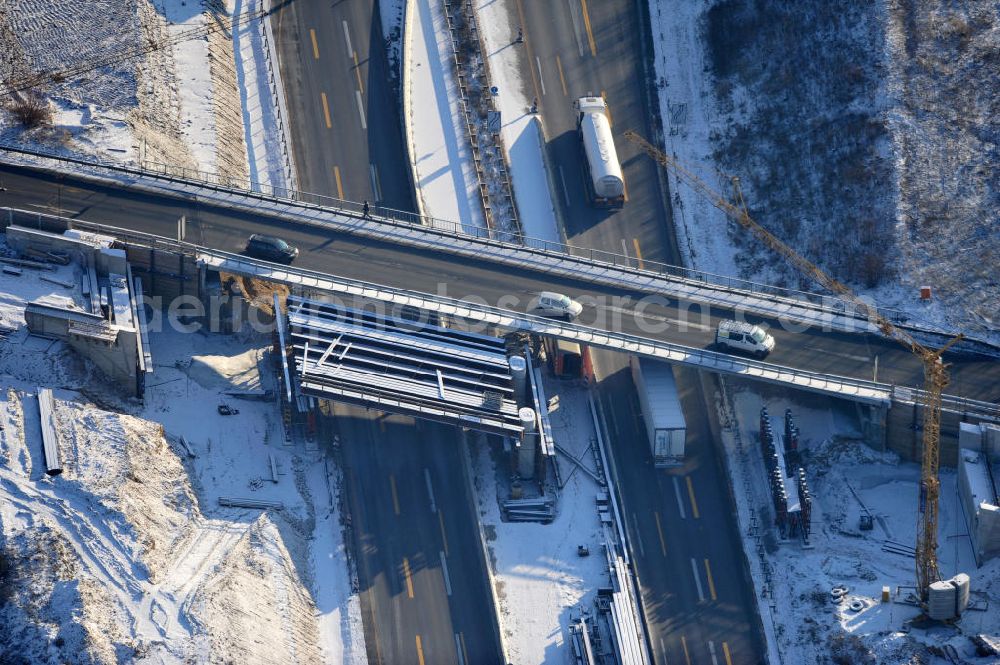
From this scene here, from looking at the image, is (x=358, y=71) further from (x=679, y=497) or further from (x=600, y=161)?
(x=679, y=497)

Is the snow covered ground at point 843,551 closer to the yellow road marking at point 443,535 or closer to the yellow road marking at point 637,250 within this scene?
the yellow road marking at point 637,250

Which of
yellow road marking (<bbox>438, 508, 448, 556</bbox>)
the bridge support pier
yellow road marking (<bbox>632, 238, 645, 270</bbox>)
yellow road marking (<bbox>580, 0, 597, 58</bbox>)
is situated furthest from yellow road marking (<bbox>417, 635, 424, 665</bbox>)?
yellow road marking (<bbox>580, 0, 597, 58</bbox>)

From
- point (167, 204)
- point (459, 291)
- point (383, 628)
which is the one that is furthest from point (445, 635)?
point (167, 204)

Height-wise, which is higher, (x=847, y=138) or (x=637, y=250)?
(x=847, y=138)

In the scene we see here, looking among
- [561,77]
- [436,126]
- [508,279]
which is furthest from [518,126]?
[508,279]

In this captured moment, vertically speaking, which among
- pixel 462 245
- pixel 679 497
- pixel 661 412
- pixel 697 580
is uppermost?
pixel 462 245

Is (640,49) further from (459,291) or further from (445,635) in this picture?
(445,635)

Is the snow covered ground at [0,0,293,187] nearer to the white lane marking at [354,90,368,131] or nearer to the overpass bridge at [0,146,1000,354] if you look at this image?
the overpass bridge at [0,146,1000,354]

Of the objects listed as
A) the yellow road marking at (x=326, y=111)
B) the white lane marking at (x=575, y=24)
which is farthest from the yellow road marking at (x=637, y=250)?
the yellow road marking at (x=326, y=111)
